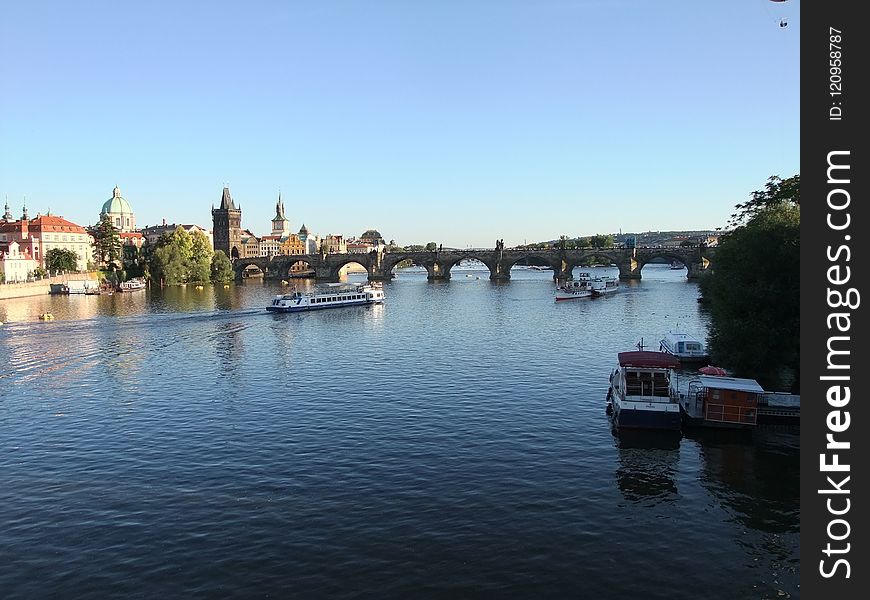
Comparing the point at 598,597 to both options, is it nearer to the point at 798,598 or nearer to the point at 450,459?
the point at 798,598

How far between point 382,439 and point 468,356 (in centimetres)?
2898

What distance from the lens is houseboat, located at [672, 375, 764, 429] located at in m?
39.2

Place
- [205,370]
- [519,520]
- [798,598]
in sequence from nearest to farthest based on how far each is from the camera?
[798,598] < [519,520] < [205,370]

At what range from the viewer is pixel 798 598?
71.2ft

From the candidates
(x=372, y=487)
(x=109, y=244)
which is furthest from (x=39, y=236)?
(x=372, y=487)

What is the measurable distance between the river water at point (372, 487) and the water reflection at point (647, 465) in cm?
18

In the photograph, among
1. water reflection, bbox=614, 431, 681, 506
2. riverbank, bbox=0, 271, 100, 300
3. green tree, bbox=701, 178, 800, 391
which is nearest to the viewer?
water reflection, bbox=614, 431, 681, 506

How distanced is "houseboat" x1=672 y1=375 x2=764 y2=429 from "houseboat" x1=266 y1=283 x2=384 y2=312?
277 feet

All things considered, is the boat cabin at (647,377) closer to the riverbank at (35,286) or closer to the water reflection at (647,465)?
the water reflection at (647,465)

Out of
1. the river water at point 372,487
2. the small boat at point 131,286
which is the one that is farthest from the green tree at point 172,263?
the river water at point 372,487

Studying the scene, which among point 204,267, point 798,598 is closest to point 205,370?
point 798,598

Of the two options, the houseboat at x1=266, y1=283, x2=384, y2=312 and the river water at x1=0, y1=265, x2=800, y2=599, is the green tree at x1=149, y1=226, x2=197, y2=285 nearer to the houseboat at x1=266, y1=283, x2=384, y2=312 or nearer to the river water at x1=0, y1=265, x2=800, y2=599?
the houseboat at x1=266, y1=283, x2=384, y2=312

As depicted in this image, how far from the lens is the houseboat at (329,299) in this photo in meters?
115

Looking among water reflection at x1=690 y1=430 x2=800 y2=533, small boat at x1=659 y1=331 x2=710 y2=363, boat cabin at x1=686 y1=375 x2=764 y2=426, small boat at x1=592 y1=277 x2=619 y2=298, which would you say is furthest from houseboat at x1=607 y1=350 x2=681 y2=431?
small boat at x1=592 y1=277 x2=619 y2=298
